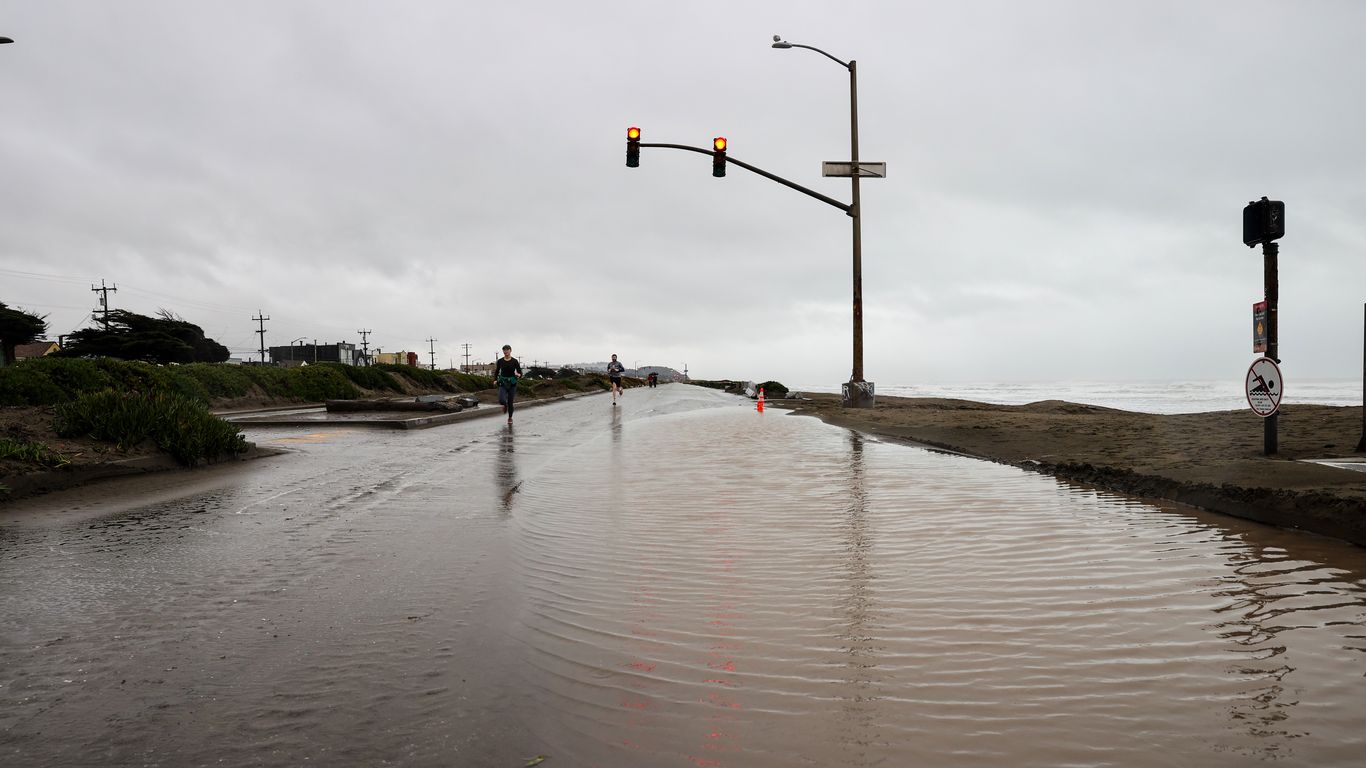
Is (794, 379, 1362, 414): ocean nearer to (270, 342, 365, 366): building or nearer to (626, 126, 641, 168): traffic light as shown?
(626, 126, 641, 168): traffic light

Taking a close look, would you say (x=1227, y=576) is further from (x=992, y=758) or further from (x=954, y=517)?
(x=992, y=758)

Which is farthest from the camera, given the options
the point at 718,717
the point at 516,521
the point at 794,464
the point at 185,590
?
the point at 794,464

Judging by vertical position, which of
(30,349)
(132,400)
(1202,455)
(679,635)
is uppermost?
(30,349)


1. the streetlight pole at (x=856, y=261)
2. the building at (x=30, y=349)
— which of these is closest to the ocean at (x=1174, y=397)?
the streetlight pole at (x=856, y=261)

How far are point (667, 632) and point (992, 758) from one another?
172cm

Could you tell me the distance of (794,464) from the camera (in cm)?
1075

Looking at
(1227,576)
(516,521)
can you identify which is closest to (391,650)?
(516,521)

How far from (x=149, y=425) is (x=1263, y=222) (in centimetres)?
1493

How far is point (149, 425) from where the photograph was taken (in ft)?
35.3

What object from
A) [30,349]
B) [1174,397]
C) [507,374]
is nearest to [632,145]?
[507,374]

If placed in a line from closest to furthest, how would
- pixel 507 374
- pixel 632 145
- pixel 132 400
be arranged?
pixel 132 400 → pixel 632 145 → pixel 507 374

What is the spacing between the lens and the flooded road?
2646 millimetres

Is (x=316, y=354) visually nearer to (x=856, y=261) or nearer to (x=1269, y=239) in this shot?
(x=856, y=261)

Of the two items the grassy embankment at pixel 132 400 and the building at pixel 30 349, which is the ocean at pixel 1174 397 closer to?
the grassy embankment at pixel 132 400
